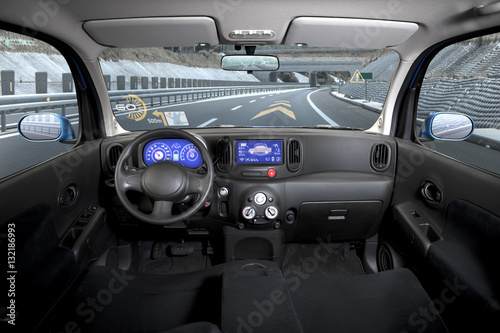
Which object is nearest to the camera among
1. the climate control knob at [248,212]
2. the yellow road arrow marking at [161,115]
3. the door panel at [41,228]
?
the door panel at [41,228]

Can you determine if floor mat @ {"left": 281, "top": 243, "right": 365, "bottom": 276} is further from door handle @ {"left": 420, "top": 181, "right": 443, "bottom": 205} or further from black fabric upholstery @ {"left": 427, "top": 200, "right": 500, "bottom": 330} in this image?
black fabric upholstery @ {"left": 427, "top": 200, "right": 500, "bottom": 330}

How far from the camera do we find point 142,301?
2393mm

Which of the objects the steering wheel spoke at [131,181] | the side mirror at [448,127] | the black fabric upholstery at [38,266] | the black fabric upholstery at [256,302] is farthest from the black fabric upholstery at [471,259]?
the black fabric upholstery at [38,266]

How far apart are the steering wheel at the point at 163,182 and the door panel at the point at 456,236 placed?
64.9 inches

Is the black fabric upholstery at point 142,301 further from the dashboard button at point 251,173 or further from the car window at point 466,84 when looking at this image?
the car window at point 466,84

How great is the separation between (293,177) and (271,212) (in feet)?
1.30

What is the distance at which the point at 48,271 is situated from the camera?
2.32m

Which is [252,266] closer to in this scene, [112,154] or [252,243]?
[252,243]

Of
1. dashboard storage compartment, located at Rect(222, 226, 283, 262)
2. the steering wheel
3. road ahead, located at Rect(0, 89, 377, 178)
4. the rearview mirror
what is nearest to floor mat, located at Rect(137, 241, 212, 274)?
dashboard storage compartment, located at Rect(222, 226, 283, 262)

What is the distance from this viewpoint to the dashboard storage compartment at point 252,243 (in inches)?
141

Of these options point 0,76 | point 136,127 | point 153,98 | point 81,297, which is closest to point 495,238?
point 81,297

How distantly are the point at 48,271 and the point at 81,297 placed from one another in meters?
0.26

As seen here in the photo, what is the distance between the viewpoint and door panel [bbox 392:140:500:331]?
217 centimetres

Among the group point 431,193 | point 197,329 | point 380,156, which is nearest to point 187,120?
point 380,156
